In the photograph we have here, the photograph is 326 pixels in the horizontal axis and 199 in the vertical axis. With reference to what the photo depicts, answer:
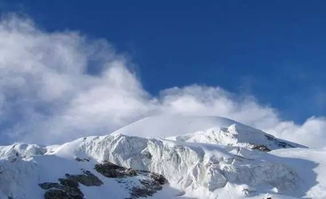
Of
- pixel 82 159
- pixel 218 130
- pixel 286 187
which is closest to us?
pixel 286 187

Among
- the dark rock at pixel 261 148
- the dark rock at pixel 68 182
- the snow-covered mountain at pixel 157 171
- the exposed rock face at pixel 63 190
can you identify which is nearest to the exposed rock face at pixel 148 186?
the snow-covered mountain at pixel 157 171

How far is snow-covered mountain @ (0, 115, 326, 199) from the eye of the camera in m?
127

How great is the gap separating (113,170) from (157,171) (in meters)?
9.67

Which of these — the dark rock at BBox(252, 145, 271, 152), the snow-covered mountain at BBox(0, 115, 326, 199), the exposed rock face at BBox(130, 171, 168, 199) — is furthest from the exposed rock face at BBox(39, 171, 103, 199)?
the dark rock at BBox(252, 145, 271, 152)

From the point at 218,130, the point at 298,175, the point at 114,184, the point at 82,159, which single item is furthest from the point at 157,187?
the point at 218,130

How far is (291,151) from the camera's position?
15362cm

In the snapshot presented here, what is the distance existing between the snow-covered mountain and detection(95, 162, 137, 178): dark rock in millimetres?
215

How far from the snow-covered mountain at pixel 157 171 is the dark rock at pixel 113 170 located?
0.22m

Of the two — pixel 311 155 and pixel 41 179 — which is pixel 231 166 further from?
pixel 41 179

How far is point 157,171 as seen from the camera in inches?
5753

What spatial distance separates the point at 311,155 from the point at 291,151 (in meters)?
5.19

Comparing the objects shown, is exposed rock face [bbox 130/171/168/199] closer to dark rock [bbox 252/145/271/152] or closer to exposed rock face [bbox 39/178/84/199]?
exposed rock face [bbox 39/178/84/199]

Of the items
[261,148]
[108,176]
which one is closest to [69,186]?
[108,176]

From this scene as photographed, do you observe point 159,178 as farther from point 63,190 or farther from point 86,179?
point 63,190
